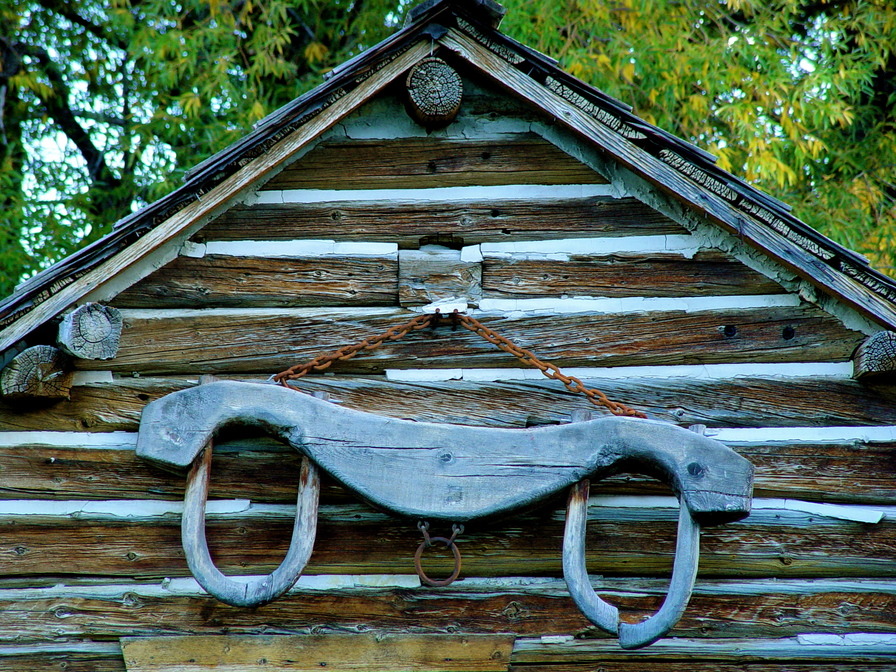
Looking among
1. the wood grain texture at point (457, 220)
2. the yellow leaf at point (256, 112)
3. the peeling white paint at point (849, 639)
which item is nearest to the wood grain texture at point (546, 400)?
the wood grain texture at point (457, 220)

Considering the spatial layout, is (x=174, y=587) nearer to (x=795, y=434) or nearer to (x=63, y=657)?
(x=63, y=657)

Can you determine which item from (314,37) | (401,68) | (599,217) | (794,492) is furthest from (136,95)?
(794,492)

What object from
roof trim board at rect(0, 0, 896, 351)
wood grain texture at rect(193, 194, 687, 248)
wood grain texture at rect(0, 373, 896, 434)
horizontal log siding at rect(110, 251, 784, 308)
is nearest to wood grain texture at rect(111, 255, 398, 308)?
horizontal log siding at rect(110, 251, 784, 308)

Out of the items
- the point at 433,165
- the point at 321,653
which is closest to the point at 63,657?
the point at 321,653

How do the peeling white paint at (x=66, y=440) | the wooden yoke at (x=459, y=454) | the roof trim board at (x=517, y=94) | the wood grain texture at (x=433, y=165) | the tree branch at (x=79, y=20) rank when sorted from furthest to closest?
the tree branch at (x=79, y=20), the wood grain texture at (x=433, y=165), the peeling white paint at (x=66, y=440), the roof trim board at (x=517, y=94), the wooden yoke at (x=459, y=454)

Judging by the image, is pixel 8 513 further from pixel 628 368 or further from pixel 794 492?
pixel 794 492

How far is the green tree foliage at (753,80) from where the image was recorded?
6199mm

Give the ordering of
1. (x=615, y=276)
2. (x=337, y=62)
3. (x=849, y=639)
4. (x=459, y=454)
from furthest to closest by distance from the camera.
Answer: (x=337, y=62), (x=615, y=276), (x=849, y=639), (x=459, y=454)

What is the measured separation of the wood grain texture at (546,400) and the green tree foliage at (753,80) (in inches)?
115

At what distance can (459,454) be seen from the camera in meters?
3.22

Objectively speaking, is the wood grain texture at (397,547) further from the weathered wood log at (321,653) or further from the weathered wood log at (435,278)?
the weathered wood log at (435,278)

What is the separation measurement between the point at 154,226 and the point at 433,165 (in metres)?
1.20

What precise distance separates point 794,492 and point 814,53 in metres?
4.85

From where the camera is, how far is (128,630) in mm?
3416
